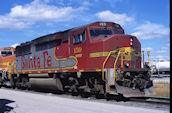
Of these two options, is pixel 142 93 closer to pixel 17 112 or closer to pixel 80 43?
pixel 80 43

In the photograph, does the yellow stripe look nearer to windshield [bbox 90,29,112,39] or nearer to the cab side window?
windshield [bbox 90,29,112,39]

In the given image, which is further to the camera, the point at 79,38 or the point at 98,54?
the point at 79,38

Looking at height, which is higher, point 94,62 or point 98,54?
point 98,54

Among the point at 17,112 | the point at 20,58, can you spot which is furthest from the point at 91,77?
the point at 20,58

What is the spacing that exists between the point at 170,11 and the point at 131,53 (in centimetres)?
935

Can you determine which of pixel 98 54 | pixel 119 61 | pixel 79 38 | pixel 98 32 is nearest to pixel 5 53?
pixel 79 38

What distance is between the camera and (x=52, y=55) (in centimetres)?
1516

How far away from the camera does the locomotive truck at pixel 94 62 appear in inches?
454

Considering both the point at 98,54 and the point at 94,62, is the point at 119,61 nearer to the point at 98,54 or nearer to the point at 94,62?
the point at 98,54

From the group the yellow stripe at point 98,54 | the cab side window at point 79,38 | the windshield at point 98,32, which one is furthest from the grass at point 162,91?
the cab side window at point 79,38

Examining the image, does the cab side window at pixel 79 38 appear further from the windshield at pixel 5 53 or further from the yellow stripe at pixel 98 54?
the windshield at pixel 5 53

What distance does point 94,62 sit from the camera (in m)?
12.2

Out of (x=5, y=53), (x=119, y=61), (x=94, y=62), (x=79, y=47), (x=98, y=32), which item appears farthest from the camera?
(x=5, y=53)

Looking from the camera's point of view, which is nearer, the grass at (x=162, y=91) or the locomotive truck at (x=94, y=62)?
the locomotive truck at (x=94, y=62)
